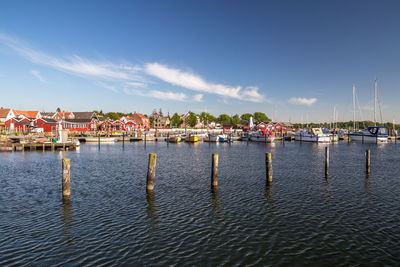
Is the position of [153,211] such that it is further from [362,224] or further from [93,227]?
[362,224]

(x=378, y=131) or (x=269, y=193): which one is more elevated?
(x=378, y=131)

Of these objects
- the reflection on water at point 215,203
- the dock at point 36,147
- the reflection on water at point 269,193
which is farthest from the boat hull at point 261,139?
the reflection on water at point 215,203

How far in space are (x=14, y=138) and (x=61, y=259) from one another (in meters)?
66.5

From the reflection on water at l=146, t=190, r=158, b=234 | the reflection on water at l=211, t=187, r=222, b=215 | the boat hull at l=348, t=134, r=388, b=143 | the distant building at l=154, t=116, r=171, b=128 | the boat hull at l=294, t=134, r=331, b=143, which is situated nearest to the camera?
the reflection on water at l=146, t=190, r=158, b=234

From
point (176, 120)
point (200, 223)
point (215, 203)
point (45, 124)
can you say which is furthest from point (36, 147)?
point (176, 120)

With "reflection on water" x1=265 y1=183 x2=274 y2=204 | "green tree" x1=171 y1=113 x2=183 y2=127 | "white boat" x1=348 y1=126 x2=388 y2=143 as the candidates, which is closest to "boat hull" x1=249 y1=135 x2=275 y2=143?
"white boat" x1=348 y1=126 x2=388 y2=143

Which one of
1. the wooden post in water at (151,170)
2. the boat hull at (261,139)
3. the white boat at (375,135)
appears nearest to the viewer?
the wooden post in water at (151,170)

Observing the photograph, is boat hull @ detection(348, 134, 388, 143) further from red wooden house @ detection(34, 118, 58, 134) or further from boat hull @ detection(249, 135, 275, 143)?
red wooden house @ detection(34, 118, 58, 134)

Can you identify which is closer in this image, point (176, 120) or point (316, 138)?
point (316, 138)

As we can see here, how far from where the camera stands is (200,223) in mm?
13227

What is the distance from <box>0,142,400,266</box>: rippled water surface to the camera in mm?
9883

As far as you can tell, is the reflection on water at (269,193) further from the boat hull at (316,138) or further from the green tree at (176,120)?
the green tree at (176,120)

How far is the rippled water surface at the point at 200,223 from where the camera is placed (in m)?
9.88

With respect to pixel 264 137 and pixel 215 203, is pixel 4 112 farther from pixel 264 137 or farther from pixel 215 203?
pixel 215 203
